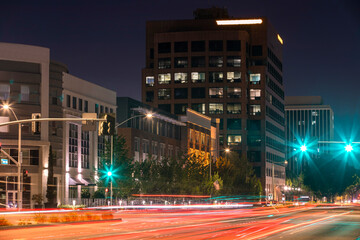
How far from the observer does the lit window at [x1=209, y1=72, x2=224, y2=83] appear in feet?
533

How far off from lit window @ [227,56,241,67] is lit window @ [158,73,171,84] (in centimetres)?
1555

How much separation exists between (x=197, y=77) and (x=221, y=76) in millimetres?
6110

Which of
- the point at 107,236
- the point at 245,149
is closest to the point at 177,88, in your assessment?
the point at 245,149

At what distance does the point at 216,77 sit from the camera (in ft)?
534

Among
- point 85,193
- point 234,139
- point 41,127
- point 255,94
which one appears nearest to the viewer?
point 41,127

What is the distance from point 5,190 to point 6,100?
1054 centimetres

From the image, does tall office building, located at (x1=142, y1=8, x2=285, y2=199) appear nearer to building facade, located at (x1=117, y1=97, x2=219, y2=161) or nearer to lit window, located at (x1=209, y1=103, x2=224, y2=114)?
lit window, located at (x1=209, y1=103, x2=224, y2=114)

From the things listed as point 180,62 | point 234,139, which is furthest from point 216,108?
point 180,62

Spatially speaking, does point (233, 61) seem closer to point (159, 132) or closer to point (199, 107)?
point (199, 107)

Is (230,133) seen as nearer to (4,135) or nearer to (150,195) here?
(150,195)

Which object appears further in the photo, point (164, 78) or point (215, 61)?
point (164, 78)

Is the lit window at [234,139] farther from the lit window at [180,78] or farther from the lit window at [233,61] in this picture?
the lit window at [180,78]

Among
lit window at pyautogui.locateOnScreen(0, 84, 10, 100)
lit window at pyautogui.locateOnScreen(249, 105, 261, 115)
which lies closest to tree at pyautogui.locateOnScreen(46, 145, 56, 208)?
lit window at pyautogui.locateOnScreen(0, 84, 10, 100)

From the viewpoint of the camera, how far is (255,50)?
171500mm
